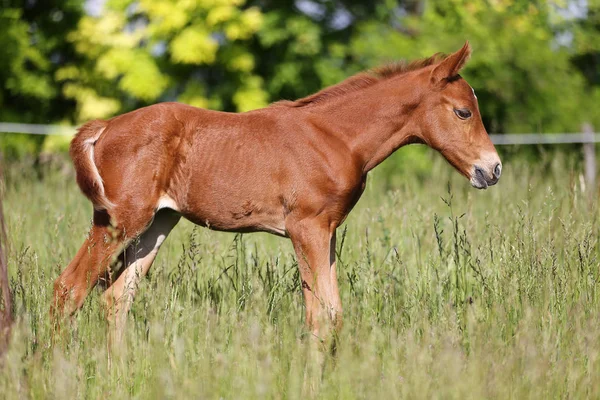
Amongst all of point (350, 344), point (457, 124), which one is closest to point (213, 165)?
point (457, 124)

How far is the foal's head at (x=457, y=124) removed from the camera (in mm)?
4270

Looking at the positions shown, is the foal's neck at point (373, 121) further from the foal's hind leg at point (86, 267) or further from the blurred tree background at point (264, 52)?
the blurred tree background at point (264, 52)

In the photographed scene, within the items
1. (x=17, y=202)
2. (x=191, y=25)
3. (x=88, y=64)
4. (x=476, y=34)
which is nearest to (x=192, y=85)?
(x=191, y=25)

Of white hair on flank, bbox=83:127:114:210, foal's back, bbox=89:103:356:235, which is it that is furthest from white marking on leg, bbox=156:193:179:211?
white hair on flank, bbox=83:127:114:210

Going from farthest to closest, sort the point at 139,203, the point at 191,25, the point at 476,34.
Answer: the point at 191,25 < the point at 476,34 < the point at 139,203

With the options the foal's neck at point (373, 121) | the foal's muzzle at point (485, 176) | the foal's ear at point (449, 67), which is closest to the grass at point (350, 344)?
the foal's muzzle at point (485, 176)

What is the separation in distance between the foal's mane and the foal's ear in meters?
0.21

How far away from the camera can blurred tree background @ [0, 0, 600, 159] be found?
47.9 feet

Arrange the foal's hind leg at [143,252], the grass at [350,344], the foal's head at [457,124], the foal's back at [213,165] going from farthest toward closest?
the foal's hind leg at [143,252] → the foal's head at [457,124] → the foal's back at [213,165] → the grass at [350,344]

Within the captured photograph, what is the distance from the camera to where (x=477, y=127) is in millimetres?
4332

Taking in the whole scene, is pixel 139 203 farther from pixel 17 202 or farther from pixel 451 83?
pixel 17 202

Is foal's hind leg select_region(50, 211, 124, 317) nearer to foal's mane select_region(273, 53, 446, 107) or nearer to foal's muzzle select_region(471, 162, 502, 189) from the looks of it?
foal's mane select_region(273, 53, 446, 107)

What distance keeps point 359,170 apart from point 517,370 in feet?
5.12

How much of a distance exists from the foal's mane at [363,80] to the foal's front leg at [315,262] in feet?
2.59
